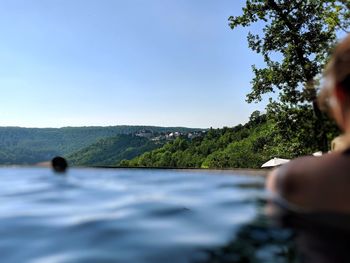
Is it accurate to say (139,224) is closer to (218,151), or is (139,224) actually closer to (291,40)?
(291,40)

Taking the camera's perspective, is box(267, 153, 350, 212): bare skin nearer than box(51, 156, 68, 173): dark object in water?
Yes

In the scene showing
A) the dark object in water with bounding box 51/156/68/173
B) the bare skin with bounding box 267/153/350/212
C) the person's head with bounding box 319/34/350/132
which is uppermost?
the person's head with bounding box 319/34/350/132

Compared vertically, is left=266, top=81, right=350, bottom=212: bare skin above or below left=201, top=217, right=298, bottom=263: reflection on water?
above

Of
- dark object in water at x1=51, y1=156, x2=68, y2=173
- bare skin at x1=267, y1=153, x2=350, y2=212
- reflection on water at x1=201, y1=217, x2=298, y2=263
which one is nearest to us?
bare skin at x1=267, y1=153, x2=350, y2=212

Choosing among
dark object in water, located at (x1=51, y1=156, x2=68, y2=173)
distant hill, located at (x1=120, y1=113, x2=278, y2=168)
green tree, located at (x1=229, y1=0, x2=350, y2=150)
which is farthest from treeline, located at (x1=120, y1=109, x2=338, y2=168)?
dark object in water, located at (x1=51, y1=156, x2=68, y2=173)

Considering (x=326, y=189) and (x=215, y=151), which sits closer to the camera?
(x=326, y=189)

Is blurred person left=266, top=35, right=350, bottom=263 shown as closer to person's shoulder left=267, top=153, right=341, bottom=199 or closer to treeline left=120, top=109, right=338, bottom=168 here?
person's shoulder left=267, top=153, right=341, bottom=199

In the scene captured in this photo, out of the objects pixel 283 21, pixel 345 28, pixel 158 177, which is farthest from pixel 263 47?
pixel 158 177

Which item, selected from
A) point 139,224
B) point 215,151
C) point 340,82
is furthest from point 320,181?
point 215,151
